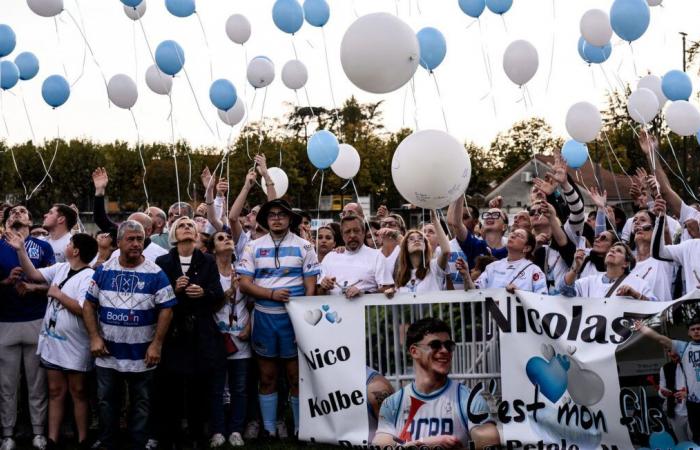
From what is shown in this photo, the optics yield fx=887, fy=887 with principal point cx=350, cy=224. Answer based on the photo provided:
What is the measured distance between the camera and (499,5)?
376 inches

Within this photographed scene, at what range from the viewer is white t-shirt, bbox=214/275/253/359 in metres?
7.47

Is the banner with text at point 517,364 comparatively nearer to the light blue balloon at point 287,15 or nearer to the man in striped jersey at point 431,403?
the man in striped jersey at point 431,403

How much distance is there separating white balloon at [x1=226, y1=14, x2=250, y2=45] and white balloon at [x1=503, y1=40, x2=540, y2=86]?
10.9 feet

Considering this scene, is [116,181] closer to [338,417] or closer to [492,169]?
[492,169]

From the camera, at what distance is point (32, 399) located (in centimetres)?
741

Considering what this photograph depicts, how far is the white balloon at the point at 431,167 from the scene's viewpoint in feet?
22.0

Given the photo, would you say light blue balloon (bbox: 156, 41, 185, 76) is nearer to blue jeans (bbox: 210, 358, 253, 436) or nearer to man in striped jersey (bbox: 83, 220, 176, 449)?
man in striped jersey (bbox: 83, 220, 176, 449)

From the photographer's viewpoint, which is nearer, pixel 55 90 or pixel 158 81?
pixel 55 90

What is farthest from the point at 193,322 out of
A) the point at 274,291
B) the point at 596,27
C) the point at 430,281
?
the point at 596,27

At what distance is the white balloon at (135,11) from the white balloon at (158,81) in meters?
0.66

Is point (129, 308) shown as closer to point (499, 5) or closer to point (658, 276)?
point (658, 276)

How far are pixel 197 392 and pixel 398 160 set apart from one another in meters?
2.55

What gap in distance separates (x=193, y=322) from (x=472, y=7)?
15.2ft

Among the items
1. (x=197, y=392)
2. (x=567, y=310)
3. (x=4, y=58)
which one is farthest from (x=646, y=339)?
(x=4, y=58)
